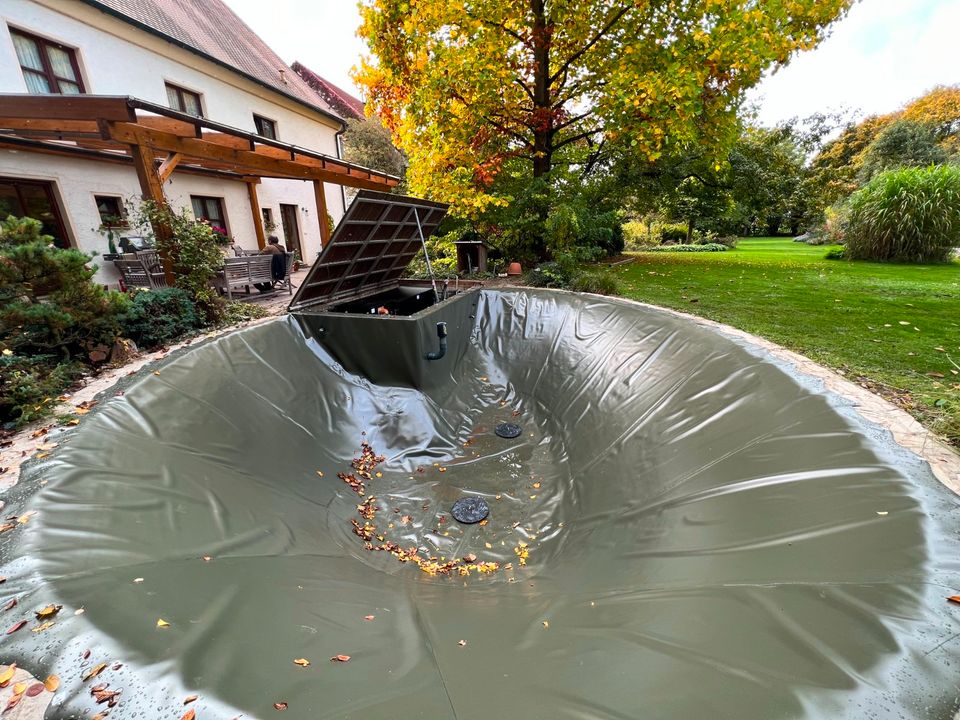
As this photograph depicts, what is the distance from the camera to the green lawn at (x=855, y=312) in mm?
2857

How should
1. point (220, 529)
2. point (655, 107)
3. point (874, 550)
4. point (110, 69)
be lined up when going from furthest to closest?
point (110, 69)
point (655, 107)
point (220, 529)
point (874, 550)

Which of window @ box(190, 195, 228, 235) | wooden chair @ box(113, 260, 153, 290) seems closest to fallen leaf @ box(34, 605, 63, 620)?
wooden chair @ box(113, 260, 153, 290)

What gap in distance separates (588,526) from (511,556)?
54cm

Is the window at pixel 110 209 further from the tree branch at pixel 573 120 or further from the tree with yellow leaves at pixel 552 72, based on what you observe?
the tree branch at pixel 573 120

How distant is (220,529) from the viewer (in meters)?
1.97

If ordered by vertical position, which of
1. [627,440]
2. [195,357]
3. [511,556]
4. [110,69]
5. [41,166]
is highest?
[110,69]

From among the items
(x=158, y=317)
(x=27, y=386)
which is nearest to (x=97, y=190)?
(x=158, y=317)

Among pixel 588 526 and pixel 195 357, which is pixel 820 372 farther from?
Result: pixel 195 357

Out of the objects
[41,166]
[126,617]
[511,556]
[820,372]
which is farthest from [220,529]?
[41,166]

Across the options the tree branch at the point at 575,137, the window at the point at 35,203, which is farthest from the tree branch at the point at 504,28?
the window at the point at 35,203

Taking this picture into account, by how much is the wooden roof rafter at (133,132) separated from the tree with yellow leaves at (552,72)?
2.28 meters

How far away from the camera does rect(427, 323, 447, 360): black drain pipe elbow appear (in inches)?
158

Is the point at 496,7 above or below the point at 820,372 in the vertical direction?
above

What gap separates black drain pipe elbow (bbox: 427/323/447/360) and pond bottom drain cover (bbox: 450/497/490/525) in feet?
5.09
